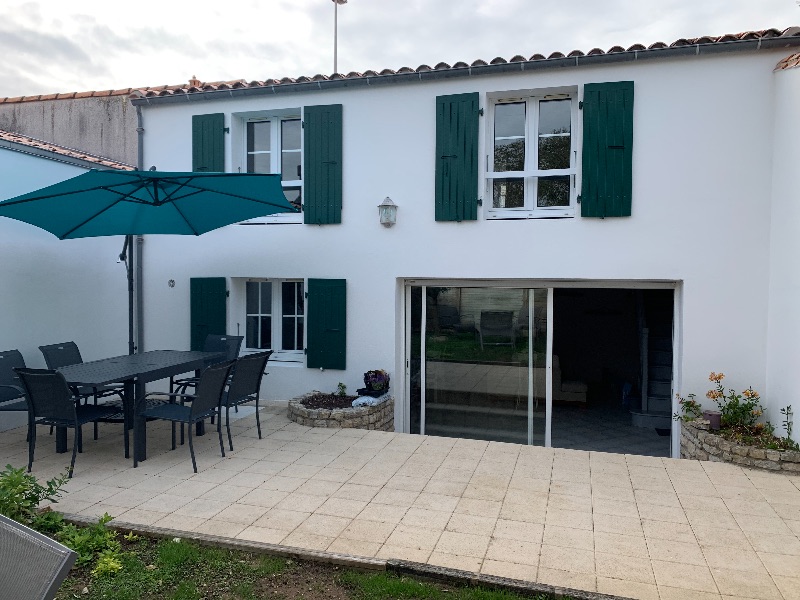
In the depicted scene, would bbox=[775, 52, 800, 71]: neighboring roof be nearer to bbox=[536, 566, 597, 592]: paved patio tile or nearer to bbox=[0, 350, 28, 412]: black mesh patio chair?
bbox=[536, 566, 597, 592]: paved patio tile

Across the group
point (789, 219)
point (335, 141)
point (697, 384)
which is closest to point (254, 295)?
point (335, 141)

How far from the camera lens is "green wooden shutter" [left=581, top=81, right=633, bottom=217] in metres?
6.70

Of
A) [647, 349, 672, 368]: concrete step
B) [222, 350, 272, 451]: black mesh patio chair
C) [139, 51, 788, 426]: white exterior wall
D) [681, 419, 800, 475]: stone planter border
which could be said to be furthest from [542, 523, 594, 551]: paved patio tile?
[647, 349, 672, 368]: concrete step

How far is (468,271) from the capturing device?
7.32 metres

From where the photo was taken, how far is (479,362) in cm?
764

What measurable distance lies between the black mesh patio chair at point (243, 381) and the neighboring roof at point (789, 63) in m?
6.36

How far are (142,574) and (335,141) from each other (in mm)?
5794

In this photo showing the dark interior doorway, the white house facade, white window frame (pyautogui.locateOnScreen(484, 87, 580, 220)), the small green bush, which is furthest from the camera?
the dark interior doorway

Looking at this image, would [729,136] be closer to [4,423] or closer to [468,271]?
[468,271]

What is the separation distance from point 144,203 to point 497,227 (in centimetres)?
427

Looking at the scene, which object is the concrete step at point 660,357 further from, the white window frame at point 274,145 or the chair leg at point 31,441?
the chair leg at point 31,441

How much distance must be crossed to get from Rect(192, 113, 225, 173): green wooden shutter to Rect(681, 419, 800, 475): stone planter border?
7.04 metres

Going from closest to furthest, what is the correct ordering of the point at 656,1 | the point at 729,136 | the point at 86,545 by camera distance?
1. the point at 86,545
2. the point at 729,136
3. the point at 656,1

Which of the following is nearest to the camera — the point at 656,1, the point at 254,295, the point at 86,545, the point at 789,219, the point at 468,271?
the point at 86,545
